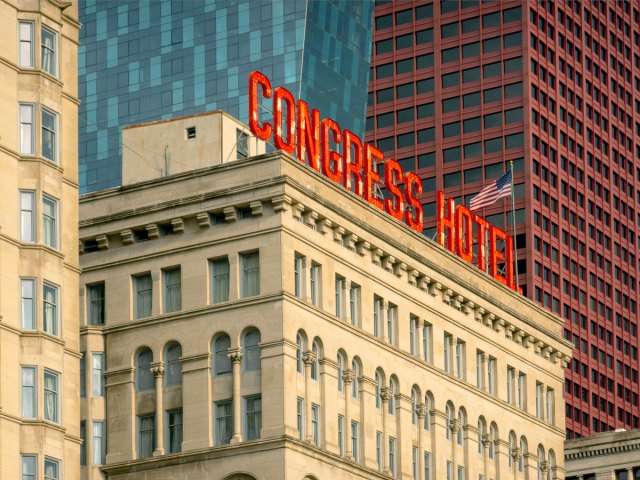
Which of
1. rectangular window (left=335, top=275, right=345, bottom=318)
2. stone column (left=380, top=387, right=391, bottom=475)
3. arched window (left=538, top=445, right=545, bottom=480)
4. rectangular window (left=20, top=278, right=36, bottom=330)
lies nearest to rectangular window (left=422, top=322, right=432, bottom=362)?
stone column (left=380, top=387, right=391, bottom=475)

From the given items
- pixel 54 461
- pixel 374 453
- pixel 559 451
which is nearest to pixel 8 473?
pixel 54 461

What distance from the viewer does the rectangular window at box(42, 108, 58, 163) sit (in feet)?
318

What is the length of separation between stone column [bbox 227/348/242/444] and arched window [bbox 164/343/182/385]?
150 inches

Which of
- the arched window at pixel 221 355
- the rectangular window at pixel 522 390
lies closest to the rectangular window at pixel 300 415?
the arched window at pixel 221 355

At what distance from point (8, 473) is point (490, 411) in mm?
52113

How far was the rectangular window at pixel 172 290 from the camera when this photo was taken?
118125mm

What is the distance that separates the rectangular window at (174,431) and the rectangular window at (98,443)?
403cm

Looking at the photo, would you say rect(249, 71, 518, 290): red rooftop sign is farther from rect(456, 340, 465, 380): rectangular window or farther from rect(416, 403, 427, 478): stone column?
rect(416, 403, 427, 478): stone column

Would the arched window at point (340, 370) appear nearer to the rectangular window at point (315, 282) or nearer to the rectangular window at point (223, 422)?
the rectangular window at point (315, 282)

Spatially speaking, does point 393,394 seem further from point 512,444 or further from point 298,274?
point 512,444

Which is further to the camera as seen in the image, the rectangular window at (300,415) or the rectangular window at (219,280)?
the rectangular window at (219,280)

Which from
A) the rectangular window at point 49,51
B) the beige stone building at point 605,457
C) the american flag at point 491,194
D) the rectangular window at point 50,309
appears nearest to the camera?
the rectangular window at point 50,309

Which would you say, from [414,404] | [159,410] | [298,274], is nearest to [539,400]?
[414,404]

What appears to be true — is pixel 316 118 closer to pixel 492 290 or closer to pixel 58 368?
pixel 492 290
